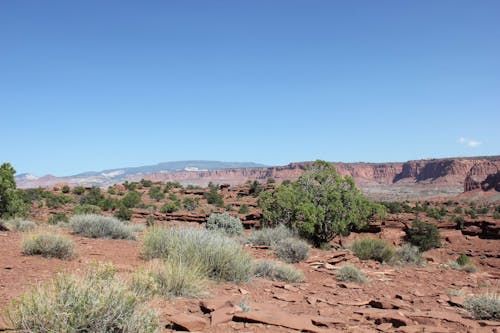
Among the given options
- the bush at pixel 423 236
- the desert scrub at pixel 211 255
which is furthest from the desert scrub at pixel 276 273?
the bush at pixel 423 236

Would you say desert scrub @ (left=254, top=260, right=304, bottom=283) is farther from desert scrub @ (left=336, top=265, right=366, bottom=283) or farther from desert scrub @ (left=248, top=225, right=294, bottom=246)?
desert scrub @ (left=248, top=225, right=294, bottom=246)

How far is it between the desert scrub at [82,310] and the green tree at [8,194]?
12.5m

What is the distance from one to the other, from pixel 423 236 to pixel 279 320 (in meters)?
19.3

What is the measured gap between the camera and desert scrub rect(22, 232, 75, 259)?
7422mm

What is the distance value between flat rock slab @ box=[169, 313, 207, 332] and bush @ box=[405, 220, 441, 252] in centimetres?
1904

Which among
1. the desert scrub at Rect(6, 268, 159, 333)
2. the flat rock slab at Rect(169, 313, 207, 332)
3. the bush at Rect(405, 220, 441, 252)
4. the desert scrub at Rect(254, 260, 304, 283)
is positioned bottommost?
the bush at Rect(405, 220, 441, 252)

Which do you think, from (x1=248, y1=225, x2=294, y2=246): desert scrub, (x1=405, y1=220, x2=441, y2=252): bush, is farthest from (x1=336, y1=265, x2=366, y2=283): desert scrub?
(x1=405, y1=220, x2=441, y2=252): bush

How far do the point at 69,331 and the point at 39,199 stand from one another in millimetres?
35176

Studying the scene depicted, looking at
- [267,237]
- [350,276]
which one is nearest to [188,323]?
[350,276]

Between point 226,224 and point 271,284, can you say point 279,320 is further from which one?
point 226,224

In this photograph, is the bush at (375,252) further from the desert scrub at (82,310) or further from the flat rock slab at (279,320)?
the desert scrub at (82,310)

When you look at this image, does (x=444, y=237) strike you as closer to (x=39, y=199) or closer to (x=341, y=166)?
(x=39, y=199)

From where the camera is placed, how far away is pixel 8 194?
14062 millimetres

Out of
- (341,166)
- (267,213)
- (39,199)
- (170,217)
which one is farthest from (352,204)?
(341,166)
